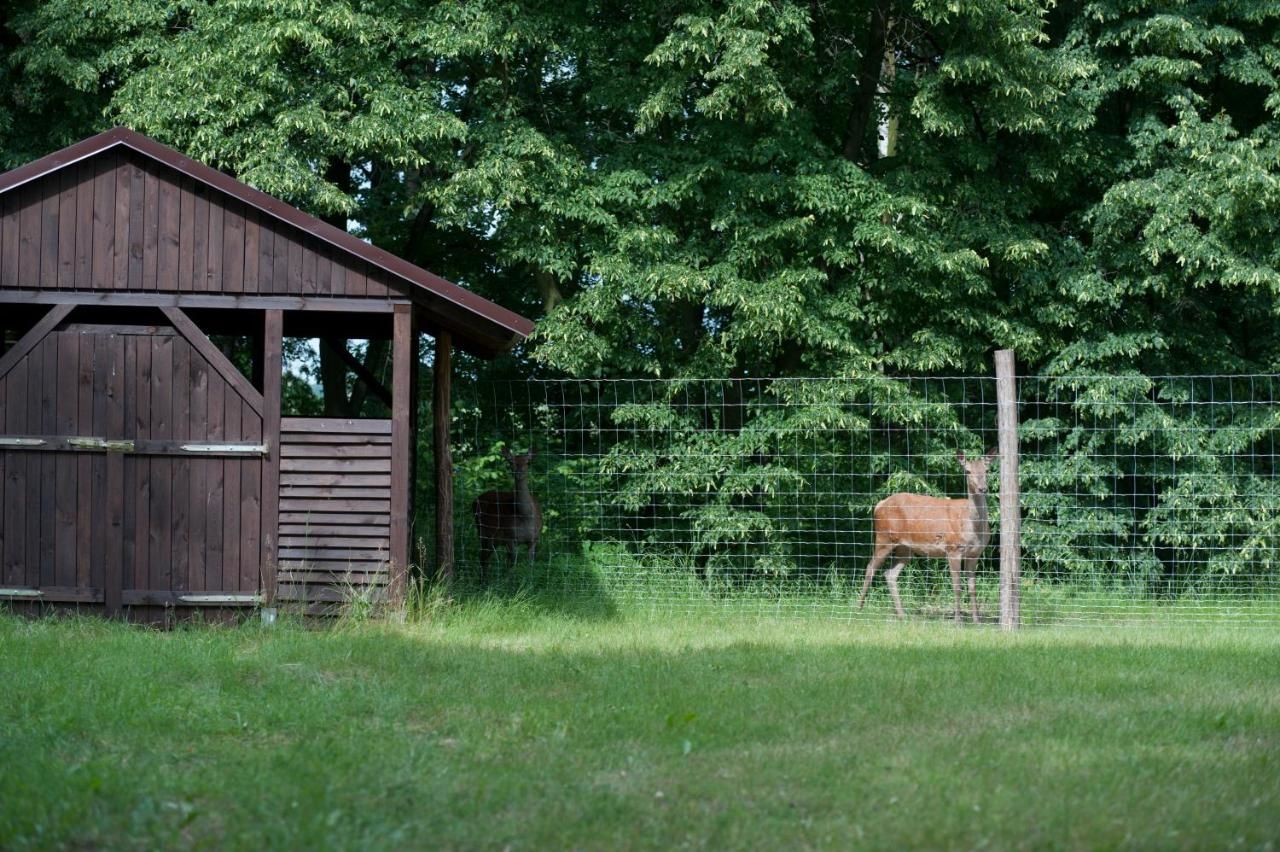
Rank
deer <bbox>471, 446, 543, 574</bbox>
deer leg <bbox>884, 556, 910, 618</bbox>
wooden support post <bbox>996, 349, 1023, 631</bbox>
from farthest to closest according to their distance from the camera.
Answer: deer <bbox>471, 446, 543, 574</bbox> → deer leg <bbox>884, 556, 910, 618</bbox> → wooden support post <bbox>996, 349, 1023, 631</bbox>

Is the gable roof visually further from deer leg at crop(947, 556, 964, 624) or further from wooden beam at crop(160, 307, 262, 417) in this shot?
deer leg at crop(947, 556, 964, 624)

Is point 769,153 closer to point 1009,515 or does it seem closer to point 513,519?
point 513,519

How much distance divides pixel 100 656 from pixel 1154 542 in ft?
35.9

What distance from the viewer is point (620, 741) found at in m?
6.43

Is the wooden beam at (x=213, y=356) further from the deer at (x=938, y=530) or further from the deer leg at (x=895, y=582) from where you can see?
the deer leg at (x=895, y=582)

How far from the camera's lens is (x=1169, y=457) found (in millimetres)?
14211

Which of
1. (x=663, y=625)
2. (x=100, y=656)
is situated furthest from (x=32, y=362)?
(x=663, y=625)

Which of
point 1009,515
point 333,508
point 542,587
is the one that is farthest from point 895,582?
point 333,508

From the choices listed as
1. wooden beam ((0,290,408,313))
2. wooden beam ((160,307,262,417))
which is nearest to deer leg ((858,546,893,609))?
wooden beam ((0,290,408,313))

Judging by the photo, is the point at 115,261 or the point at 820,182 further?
the point at 820,182

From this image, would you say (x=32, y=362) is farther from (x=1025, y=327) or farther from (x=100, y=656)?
(x=1025, y=327)

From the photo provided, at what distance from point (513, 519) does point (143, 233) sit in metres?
5.06

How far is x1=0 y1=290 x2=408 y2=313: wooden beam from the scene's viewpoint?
33.4ft

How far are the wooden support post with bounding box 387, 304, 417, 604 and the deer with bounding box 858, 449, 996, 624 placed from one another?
4.49 m
